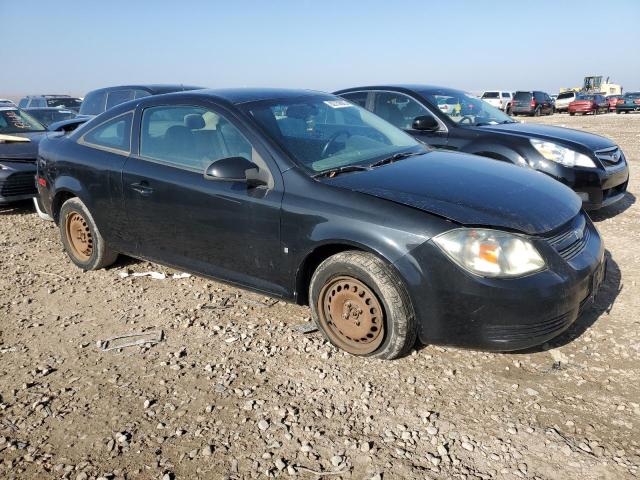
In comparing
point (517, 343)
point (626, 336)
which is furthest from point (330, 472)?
point (626, 336)

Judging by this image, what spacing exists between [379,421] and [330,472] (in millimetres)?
430

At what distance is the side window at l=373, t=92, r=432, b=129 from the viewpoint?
6.34 m

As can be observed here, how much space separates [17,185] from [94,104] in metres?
3.34

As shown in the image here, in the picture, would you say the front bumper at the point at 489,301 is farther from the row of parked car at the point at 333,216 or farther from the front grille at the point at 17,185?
the front grille at the point at 17,185

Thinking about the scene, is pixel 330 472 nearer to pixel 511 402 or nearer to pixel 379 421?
pixel 379 421

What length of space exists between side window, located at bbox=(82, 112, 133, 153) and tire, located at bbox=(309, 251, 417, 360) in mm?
2088

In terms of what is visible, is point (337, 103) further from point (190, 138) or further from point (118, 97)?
point (118, 97)

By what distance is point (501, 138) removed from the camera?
579cm

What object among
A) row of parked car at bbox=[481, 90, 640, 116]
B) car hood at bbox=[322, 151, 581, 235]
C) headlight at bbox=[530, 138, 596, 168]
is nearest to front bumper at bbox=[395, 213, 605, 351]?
car hood at bbox=[322, 151, 581, 235]

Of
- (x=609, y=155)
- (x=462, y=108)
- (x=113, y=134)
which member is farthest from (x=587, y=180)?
(x=113, y=134)

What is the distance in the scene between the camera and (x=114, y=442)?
2.51m

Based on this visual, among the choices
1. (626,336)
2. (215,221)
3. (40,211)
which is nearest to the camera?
(626,336)

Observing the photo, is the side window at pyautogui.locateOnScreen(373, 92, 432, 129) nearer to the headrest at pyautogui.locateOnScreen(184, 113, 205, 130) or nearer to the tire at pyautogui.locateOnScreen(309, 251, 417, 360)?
the headrest at pyautogui.locateOnScreen(184, 113, 205, 130)

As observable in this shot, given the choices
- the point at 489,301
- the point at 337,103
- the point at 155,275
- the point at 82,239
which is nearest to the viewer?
the point at 489,301
